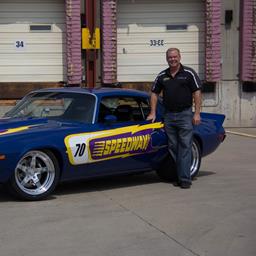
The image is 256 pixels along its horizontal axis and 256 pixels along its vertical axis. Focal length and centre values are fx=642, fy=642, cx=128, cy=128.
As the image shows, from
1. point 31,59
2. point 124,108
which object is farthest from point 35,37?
point 124,108

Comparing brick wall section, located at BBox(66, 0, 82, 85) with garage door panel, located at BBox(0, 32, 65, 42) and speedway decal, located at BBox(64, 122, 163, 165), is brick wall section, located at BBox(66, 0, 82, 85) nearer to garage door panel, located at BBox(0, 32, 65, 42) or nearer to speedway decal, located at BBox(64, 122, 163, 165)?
garage door panel, located at BBox(0, 32, 65, 42)

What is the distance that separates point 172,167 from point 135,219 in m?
2.28

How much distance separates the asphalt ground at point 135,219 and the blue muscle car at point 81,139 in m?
0.28

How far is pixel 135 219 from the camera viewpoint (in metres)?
6.63

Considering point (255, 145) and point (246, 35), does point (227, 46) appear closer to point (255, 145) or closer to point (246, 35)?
point (246, 35)

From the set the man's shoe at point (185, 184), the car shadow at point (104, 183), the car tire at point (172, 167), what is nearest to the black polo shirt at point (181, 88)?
the car tire at point (172, 167)

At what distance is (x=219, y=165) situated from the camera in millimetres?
10594

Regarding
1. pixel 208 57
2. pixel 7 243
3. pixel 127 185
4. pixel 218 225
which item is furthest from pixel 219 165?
pixel 208 57

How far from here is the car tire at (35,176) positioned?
24.0 ft

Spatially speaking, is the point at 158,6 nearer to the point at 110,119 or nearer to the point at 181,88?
the point at 181,88

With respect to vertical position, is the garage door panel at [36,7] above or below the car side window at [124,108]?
above

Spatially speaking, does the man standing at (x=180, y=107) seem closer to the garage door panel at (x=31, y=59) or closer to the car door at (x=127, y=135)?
the car door at (x=127, y=135)

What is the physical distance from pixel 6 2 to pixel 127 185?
9.62 meters

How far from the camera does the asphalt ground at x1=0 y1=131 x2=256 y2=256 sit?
561 centimetres
